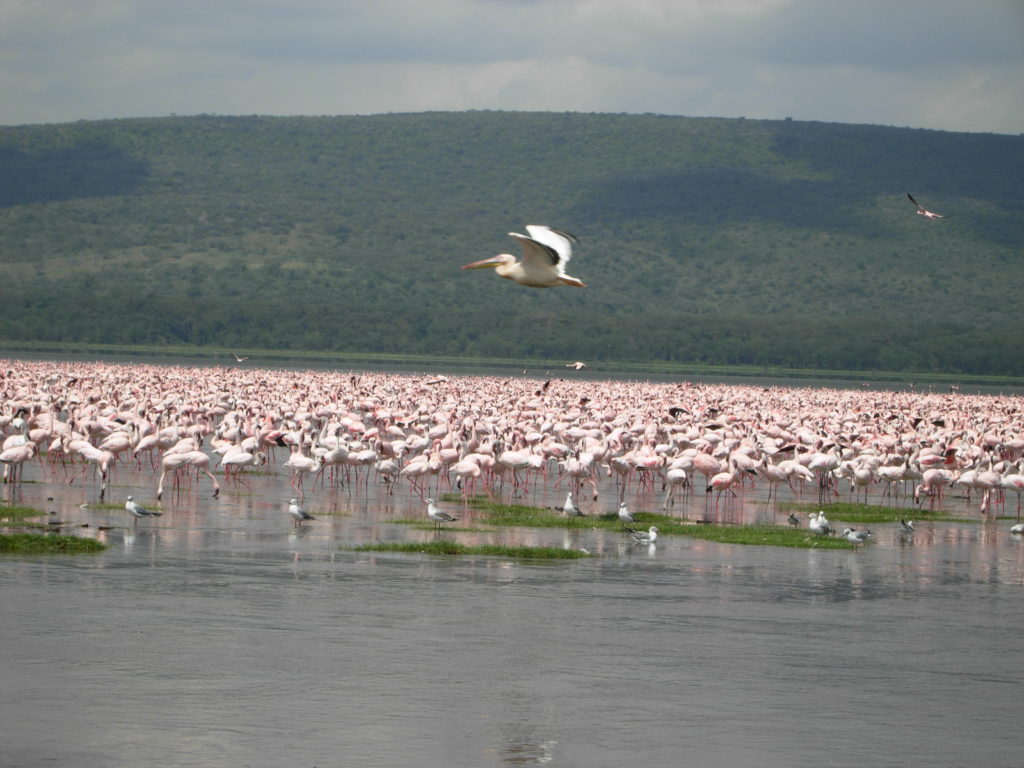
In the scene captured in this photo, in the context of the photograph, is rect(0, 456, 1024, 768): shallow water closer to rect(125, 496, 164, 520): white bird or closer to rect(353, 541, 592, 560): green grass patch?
rect(125, 496, 164, 520): white bird

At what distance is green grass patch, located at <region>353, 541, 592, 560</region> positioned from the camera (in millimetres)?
15539

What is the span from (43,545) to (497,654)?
17.6ft

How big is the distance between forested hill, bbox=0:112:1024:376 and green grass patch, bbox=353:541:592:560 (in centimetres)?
8265

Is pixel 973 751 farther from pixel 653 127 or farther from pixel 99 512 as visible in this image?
pixel 653 127

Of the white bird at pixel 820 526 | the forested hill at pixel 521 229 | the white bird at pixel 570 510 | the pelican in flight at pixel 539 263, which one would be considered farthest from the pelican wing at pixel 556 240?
the forested hill at pixel 521 229

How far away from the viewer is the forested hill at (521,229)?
4003 inches

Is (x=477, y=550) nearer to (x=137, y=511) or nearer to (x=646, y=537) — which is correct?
(x=646, y=537)

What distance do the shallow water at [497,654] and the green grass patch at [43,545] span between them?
0.28 meters

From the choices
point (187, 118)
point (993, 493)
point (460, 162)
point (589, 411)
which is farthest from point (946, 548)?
point (187, 118)

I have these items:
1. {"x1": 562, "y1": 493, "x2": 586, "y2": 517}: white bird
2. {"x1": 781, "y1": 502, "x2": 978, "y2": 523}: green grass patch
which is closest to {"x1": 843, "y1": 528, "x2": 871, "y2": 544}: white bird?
{"x1": 781, "y1": 502, "x2": 978, "y2": 523}: green grass patch

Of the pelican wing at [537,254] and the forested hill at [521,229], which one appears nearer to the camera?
the pelican wing at [537,254]

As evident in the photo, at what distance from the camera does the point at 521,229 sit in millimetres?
128750

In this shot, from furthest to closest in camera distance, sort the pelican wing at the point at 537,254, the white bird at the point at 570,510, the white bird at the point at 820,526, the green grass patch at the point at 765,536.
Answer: the white bird at the point at 570,510, the white bird at the point at 820,526, the green grass patch at the point at 765,536, the pelican wing at the point at 537,254

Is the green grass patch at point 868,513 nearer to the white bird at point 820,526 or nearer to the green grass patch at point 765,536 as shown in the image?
the green grass patch at point 765,536
